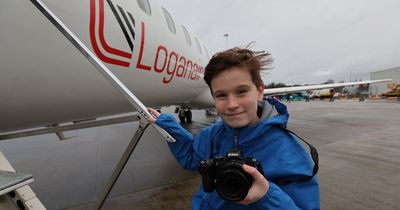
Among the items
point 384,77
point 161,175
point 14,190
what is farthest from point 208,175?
point 384,77

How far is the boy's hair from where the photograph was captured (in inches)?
49.1

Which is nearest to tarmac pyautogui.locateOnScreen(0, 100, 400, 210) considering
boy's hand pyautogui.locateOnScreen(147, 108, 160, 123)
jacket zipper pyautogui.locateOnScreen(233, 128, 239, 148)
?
boy's hand pyautogui.locateOnScreen(147, 108, 160, 123)

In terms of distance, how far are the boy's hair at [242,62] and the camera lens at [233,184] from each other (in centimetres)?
57

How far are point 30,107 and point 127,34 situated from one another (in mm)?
1008

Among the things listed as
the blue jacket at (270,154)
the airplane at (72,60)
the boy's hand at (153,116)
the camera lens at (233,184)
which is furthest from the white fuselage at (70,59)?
the camera lens at (233,184)

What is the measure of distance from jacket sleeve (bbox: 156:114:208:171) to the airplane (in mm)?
771

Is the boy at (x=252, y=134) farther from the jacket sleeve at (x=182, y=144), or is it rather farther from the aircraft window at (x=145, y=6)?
the aircraft window at (x=145, y=6)

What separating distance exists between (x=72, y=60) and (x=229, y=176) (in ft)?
5.04

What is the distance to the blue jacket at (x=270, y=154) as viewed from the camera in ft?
3.59

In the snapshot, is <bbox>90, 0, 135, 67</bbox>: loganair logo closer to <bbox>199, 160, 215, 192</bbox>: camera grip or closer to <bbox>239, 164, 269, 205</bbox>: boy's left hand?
<bbox>199, 160, 215, 192</bbox>: camera grip

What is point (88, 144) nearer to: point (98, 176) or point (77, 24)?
point (98, 176)

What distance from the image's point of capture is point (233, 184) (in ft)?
2.98

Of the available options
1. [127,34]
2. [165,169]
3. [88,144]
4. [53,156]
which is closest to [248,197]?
[127,34]

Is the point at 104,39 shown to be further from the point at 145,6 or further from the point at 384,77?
the point at 384,77
